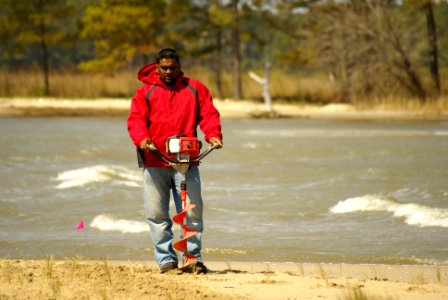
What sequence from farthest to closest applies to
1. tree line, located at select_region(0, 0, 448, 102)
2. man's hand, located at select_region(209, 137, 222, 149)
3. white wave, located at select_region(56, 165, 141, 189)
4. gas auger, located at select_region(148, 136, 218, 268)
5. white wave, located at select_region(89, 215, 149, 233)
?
1. tree line, located at select_region(0, 0, 448, 102)
2. white wave, located at select_region(56, 165, 141, 189)
3. white wave, located at select_region(89, 215, 149, 233)
4. man's hand, located at select_region(209, 137, 222, 149)
5. gas auger, located at select_region(148, 136, 218, 268)

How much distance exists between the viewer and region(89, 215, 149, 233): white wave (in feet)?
42.8

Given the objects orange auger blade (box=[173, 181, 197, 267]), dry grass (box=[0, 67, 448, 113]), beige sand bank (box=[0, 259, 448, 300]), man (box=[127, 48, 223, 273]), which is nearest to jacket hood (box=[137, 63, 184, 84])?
man (box=[127, 48, 223, 273])

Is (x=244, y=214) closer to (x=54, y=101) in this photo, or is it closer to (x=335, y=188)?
(x=335, y=188)

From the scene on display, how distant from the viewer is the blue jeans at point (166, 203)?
853 centimetres

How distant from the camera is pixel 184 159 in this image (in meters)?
8.31

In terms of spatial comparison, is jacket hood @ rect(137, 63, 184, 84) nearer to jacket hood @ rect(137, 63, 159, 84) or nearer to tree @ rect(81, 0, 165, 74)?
Answer: jacket hood @ rect(137, 63, 159, 84)

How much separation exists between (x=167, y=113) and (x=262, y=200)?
7.74 m

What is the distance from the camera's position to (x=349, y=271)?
959 cm

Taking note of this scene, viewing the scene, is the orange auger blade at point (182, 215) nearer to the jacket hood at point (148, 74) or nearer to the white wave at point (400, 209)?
the jacket hood at point (148, 74)

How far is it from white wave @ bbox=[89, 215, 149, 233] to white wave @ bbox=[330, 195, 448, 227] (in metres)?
2.75

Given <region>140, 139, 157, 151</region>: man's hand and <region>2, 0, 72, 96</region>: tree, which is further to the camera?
<region>2, 0, 72, 96</region>: tree

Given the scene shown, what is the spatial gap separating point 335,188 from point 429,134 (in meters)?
15.2

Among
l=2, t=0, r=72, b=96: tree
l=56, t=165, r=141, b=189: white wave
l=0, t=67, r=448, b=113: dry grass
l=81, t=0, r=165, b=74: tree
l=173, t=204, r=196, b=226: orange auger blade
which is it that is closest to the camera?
l=173, t=204, r=196, b=226: orange auger blade

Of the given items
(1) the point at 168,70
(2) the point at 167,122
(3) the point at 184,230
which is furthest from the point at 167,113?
(3) the point at 184,230
